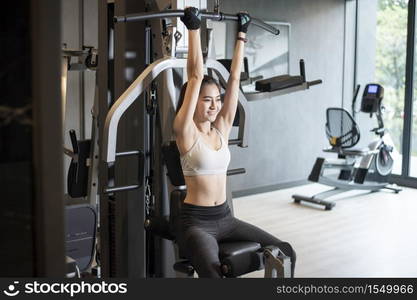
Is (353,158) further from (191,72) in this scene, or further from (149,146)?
(191,72)

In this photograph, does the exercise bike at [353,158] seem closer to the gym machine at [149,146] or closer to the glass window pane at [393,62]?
the glass window pane at [393,62]

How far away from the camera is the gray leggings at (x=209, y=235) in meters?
2.39

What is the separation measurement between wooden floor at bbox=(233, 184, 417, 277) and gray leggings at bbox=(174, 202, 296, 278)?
4.03 ft

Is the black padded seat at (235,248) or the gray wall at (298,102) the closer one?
the black padded seat at (235,248)

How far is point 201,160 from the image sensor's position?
256 cm

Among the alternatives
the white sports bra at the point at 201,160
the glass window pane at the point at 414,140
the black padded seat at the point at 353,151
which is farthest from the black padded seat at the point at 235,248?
the glass window pane at the point at 414,140

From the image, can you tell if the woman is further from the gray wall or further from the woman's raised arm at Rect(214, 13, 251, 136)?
the gray wall

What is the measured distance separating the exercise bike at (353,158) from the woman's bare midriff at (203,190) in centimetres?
333

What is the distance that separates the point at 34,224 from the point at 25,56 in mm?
202

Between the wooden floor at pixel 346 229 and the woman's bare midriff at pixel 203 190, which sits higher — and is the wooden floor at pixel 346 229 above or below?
below

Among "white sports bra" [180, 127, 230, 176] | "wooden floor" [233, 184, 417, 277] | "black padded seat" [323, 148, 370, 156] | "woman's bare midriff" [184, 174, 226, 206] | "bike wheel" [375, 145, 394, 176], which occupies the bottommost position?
"wooden floor" [233, 184, 417, 277]

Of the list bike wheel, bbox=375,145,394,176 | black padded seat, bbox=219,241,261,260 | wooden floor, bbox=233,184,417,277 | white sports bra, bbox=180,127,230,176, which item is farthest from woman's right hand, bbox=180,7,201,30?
bike wheel, bbox=375,145,394,176

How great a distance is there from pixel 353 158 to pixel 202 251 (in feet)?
14.0

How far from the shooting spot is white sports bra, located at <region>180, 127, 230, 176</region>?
255 centimetres
